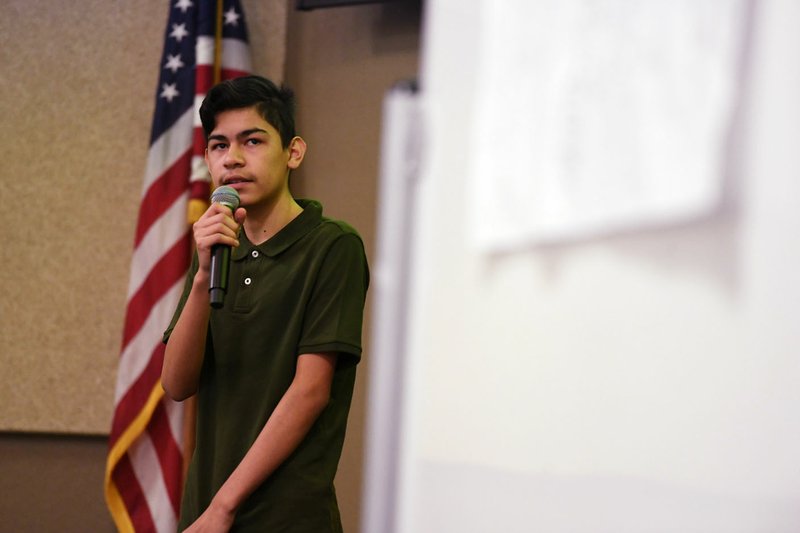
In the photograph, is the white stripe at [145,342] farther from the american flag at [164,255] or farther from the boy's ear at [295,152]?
the boy's ear at [295,152]

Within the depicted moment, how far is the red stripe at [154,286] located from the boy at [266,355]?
1.44m

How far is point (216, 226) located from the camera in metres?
1.49

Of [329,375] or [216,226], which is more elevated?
[216,226]

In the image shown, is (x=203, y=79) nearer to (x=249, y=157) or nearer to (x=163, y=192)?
(x=163, y=192)

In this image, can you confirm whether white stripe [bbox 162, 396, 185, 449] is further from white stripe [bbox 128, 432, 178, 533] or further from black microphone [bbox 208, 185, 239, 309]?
black microphone [bbox 208, 185, 239, 309]

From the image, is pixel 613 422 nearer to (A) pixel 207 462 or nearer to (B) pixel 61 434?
(A) pixel 207 462

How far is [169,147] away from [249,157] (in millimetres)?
1532

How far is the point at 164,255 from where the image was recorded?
3.06 m

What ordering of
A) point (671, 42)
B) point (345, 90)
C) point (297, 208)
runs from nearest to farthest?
point (671, 42) < point (297, 208) < point (345, 90)

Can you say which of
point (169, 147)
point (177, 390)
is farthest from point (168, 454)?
point (177, 390)

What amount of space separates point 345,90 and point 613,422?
2638 millimetres

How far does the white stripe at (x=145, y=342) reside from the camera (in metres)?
3.03

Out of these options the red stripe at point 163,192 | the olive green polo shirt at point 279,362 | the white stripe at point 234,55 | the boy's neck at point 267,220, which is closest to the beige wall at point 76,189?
the white stripe at point 234,55

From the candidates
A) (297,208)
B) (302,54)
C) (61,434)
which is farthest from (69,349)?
(297,208)
